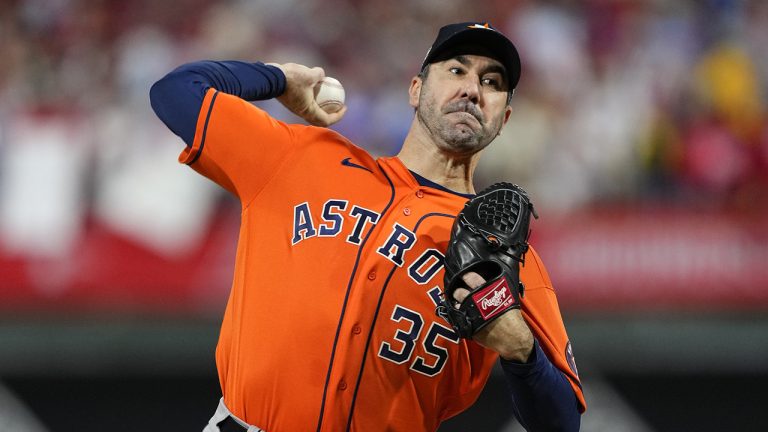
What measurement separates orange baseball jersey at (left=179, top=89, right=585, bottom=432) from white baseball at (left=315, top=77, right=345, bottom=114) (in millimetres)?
234

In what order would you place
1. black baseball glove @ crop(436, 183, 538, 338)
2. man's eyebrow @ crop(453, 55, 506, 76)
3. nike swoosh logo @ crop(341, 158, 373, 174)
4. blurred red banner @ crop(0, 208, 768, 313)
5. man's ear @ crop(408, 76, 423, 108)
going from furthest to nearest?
blurred red banner @ crop(0, 208, 768, 313)
man's ear @ crop(408, 76, 423, 108)
man's eyebrow @ crop(453, 55, 506, 76)
nike swoosh logo @ crop(341, 158, 373, 174)
black baseball glove @ crop(436, 183, 538, 338)

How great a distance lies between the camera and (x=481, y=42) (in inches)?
113

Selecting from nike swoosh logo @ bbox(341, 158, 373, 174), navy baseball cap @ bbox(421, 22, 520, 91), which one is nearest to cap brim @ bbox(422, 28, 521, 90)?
navy baseball cap @ bbox(421, 22, 520, 91)

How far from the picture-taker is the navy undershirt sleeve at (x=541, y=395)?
2.37 meters

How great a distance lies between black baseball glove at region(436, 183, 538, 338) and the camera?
2.31m

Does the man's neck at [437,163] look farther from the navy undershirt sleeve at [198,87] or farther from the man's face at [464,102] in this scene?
the navy undershirt sleeve at [198,87]

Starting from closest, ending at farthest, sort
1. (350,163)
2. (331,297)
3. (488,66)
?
(331,297) → (350,163) → (488,66)

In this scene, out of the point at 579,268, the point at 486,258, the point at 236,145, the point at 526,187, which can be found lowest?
the point at 579,268

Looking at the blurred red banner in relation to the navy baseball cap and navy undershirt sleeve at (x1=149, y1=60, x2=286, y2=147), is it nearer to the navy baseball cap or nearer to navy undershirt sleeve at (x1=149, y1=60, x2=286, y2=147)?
the navy baseball cap

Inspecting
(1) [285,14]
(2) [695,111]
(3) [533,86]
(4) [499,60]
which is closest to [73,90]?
(1) [285,14]

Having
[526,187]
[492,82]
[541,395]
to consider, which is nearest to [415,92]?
[492,82]

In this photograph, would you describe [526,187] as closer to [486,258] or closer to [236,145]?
[236,145]

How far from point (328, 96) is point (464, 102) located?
39 cm

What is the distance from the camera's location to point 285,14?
22.9 feet
